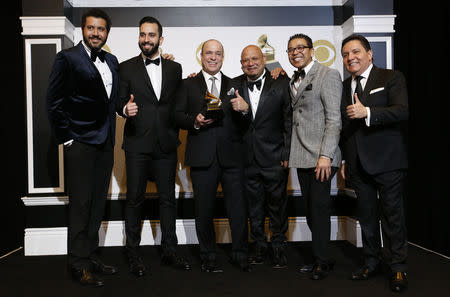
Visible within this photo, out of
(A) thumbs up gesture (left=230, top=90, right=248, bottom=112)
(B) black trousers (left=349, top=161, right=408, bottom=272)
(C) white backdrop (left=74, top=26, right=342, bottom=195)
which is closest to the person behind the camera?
(B) black trousers (left=349, top=161, right=408, bottom=272)

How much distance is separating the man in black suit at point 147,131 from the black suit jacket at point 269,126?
0.64m

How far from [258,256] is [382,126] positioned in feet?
4.93

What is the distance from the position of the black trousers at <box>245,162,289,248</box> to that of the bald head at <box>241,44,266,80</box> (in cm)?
78

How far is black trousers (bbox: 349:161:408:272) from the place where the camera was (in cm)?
258

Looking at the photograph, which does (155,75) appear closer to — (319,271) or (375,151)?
(375,151)

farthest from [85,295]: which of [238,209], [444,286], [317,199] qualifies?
[444,286]

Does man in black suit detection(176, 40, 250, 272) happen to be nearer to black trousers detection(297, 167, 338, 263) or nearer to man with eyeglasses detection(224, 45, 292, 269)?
man with eyeglasses detection(224, 45, 292, 269)

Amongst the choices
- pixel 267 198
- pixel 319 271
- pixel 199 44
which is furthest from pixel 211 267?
pixel 199 44

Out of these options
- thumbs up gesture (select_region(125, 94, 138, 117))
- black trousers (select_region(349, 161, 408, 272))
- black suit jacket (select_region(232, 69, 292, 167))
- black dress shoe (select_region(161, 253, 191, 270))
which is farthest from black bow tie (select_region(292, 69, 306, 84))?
black dress shoe (select_region(161, 253, 191, 270))

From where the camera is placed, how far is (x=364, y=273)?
8.98 feet

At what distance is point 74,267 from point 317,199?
1.93 metres

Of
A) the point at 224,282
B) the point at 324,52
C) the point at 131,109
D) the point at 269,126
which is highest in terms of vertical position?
the point at 324,52

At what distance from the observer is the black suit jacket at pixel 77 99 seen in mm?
2688

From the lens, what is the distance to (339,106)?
270 centimetres
